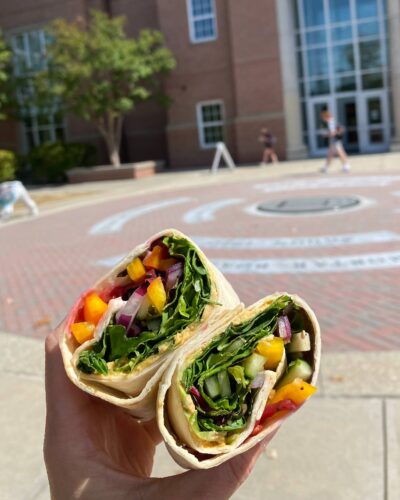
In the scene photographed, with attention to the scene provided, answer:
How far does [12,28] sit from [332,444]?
33147 millimetres

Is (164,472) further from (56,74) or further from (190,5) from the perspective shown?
(190,5)

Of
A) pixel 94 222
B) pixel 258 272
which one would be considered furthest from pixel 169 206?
pixel 258 272

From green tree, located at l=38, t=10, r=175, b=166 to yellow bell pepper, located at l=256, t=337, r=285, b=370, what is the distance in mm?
24632

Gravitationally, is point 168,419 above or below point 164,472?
above

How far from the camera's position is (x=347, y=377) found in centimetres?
427

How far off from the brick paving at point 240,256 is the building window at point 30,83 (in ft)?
54.2

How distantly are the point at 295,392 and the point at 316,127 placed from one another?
1100 inches

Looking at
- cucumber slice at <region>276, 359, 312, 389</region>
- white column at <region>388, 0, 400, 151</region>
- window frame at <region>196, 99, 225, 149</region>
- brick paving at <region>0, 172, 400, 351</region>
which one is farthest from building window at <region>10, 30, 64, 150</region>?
cucumber slice at <region>276, 359, 312, 389</region>

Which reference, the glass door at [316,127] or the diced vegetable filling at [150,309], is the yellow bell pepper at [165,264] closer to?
the diced vegetable filling at [150,309]

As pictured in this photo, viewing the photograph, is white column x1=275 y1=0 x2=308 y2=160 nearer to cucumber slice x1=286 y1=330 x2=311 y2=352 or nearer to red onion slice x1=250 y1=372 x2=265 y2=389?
cucumber slice x1=286 y1=330 x2=311 y2=352

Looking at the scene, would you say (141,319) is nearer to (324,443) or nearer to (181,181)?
(324,443)

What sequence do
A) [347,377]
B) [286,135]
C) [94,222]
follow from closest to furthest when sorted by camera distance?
[347,377]
[94,222]
[286,135]

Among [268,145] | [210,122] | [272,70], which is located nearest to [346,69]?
[272,70]

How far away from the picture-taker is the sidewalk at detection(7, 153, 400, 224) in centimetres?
1894
